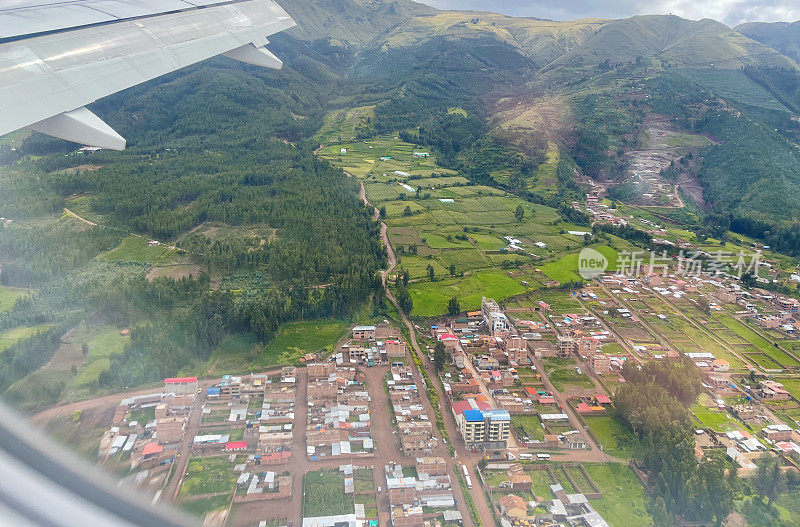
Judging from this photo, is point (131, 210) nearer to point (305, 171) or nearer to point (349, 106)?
point (305, 171)

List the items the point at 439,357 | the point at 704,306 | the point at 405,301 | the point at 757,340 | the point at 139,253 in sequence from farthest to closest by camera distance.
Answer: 1. the point at 139,253
2. the point at 704,306
3. the point at 405,301
4. the point at 757,340
5. the point at 439,357

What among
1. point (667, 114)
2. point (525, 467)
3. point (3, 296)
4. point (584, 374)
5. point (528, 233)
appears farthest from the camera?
point (667, 114)

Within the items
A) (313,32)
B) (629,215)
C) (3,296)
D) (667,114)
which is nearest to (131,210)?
(3,296)

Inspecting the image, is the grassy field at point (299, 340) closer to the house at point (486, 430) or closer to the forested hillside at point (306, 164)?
the forested hillside at point (306, 164)

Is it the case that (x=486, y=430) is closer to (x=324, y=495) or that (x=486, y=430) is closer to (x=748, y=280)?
(x=324, y=495)

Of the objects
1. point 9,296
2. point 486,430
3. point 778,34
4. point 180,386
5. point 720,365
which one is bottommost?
point 486,430

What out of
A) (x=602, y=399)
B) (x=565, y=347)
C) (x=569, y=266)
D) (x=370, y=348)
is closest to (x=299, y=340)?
(x=370, y=348)
